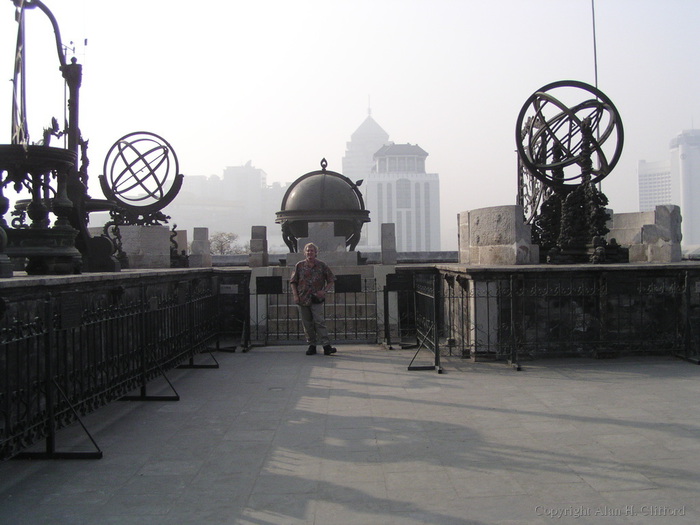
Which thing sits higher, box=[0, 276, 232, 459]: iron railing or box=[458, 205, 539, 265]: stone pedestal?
box=[458, 205, 539, 265]: stone pedestal

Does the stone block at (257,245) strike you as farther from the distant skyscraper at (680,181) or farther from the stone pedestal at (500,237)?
the distant skyscraper at (680,181)

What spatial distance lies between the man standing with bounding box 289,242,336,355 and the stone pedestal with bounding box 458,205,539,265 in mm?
3088

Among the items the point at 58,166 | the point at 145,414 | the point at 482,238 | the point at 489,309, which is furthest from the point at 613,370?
the point at 58,166

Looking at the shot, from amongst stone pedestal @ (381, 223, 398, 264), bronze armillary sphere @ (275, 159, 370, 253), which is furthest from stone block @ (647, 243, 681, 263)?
bronze armillary sphere @ (275, 159, 370, 253)

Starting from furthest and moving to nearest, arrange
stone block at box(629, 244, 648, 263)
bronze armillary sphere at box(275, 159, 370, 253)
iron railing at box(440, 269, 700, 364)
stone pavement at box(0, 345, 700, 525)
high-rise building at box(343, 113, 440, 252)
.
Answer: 1. high-rise building at box(343, 113, 440, 252)
2. bronze armillary sphere at box(275, 159, 370, 253)
3. stone block at box(629, 244, 648, 263)
4. iron railing at box(440, 269, 700, 364)
5. stone pavement at box(0, 345, 700, 525)

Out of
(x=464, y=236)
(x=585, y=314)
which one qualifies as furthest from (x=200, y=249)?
(x=585, y=314)

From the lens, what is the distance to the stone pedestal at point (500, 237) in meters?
10.7

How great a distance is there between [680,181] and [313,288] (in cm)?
5211

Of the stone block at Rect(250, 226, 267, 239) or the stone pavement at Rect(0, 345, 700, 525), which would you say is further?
the stone block at Rect(250, 226, 267, 239)

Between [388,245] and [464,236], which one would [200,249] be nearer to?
[388,245]

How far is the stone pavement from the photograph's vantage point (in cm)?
375

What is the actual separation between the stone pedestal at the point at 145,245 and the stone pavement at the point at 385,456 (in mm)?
6460

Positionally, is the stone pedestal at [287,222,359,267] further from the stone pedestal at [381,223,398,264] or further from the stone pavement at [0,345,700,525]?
the stone pavement at [0,345,700,525]

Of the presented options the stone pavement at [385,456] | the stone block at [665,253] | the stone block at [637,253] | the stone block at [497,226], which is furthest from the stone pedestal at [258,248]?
the stone block at [665,253]
